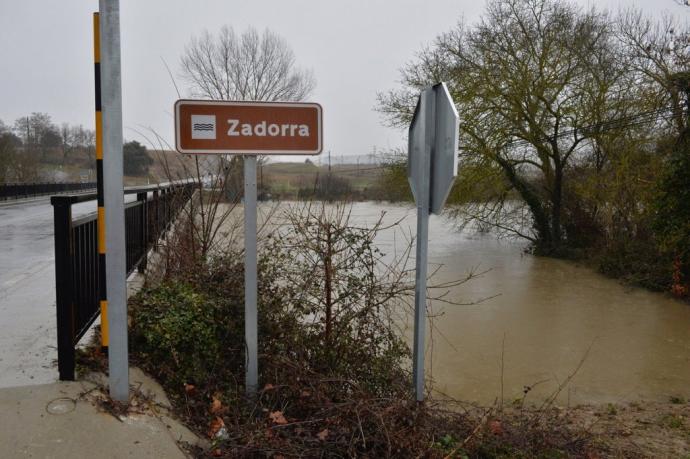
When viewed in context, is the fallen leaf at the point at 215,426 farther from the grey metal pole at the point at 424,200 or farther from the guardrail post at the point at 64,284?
the grey metal pole at the point at 424,200

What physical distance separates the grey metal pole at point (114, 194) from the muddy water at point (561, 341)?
4.93m

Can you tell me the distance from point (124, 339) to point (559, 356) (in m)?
8.10

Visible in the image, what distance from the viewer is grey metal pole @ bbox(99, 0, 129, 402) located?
303cm

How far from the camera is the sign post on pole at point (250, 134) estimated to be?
3398 mm

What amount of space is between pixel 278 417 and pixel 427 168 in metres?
1.70

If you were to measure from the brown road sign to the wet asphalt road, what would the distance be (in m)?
1.42

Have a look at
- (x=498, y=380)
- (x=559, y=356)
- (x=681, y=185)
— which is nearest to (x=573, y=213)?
(x=681, y=185)

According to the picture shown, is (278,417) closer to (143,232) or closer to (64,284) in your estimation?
(64,284)

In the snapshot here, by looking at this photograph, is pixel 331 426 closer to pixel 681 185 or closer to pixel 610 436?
pixel 610 436

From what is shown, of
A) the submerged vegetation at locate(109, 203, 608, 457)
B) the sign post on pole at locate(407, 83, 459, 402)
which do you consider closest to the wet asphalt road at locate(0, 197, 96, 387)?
the submerged vegetation at locate(109, 203, 608, 457)

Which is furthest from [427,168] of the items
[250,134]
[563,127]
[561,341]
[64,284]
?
[563,127]

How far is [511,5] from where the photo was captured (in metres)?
21.0

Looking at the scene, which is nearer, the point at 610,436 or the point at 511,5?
the point at 610,436

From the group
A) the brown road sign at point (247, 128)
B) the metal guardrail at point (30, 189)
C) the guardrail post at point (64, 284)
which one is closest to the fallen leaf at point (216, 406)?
the guardrail post at point (64, 284)
